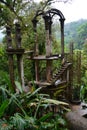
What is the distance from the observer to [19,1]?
1336cm

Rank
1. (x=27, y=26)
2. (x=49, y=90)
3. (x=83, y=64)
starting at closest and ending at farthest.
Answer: (x=49, y=90), (x=27, y=26), (x=83, y=64)

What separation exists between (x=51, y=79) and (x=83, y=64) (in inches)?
360

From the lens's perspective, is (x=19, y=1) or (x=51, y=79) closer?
(x=51, y=79)

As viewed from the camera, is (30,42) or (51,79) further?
(30,42)

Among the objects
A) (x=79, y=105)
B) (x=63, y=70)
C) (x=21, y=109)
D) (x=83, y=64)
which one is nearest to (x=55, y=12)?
(x=63, y=70)

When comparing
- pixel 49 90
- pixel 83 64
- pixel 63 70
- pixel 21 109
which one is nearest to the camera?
pixel 21 109

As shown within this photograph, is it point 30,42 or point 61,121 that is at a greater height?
point 30,42

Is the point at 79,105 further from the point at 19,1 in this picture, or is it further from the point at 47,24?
the point at 19,1

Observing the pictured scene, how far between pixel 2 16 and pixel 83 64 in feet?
20.8

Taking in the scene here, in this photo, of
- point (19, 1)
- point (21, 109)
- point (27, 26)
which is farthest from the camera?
point (19, 1)

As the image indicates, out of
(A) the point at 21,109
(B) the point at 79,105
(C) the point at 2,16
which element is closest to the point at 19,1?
(C) the point at 2,16

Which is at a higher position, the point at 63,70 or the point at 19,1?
the point at 19,1

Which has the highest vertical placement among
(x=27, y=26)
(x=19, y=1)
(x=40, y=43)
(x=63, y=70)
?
→ (x=19, y=1)

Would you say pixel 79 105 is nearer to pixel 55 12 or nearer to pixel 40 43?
pixel 55 12
